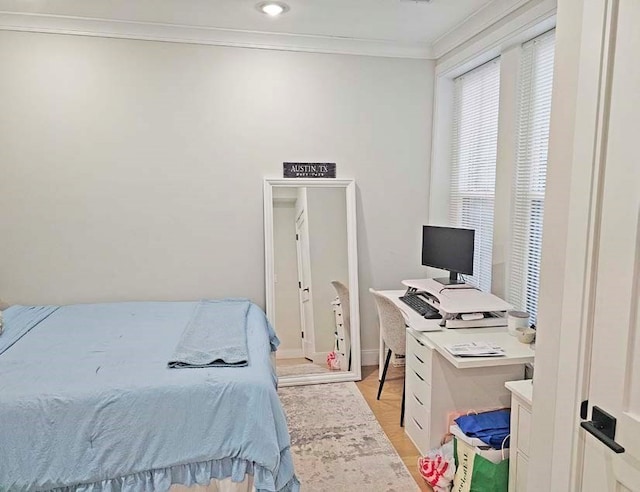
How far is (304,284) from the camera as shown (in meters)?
3.71

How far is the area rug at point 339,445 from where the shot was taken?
2.44 metres

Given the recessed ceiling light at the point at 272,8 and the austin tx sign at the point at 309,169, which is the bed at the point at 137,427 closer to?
the austin tx sign at the point at 309,169

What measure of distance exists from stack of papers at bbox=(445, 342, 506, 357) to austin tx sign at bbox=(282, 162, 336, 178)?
1.79 meters

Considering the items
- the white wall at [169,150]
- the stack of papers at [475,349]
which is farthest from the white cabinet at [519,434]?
the white wall at [169,150]

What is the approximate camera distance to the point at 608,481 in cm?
118

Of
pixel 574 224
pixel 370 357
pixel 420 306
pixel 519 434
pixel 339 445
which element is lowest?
pixel 339 445

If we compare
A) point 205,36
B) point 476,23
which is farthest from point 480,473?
point 205,36

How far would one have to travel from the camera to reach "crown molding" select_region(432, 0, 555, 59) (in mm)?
2719

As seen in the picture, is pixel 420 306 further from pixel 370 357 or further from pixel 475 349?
pixel 370 357

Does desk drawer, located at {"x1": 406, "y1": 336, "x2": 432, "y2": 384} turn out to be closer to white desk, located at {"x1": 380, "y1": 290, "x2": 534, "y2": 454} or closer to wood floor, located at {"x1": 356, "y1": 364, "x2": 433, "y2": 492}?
white desk, located at {"x1": 380, "y1": 290, "x2": 534, "y2": 454}

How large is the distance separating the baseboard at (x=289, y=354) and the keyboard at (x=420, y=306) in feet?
3.15

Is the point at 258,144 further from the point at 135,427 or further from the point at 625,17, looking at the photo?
the point at 625,17

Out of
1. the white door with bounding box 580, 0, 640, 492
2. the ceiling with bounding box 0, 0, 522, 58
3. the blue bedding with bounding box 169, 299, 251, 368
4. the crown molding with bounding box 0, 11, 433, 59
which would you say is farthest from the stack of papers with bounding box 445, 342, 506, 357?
the crown molding with bounding box 0, 11, 433, 59

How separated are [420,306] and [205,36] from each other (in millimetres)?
2434
